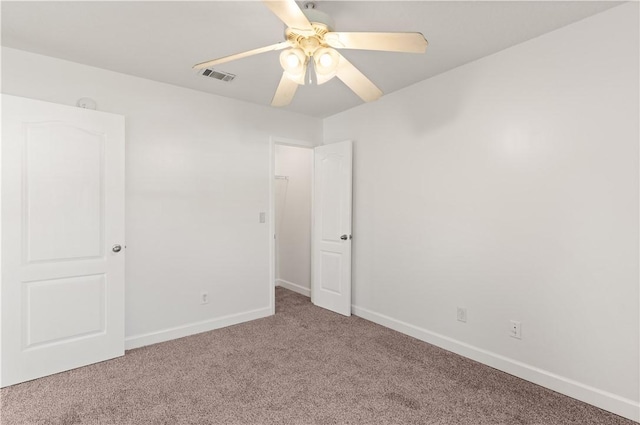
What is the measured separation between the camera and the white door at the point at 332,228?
3.86 m

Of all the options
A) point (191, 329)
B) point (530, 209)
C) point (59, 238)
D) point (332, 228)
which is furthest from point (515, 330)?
point (59, 238)

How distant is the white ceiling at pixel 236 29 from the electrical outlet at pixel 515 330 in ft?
6.86

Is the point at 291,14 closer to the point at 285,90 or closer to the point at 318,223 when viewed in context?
the point at 285,90

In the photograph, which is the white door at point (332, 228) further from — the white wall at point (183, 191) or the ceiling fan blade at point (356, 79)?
the ceiling fan blade at point (356, 79)

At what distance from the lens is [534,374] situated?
238 cm

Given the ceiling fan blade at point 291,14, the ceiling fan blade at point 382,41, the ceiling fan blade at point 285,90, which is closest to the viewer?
the ceiling fan blade at point 291,14

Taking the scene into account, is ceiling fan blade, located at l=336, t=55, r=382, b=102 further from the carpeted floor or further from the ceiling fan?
the carpeted floor

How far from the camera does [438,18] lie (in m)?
2.08

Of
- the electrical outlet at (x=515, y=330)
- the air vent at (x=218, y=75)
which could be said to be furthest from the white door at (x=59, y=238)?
the electrical outlet at (x=515, y=330)

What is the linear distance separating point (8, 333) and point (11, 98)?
1702 millimetres

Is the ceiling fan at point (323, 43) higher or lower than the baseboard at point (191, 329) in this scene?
higher

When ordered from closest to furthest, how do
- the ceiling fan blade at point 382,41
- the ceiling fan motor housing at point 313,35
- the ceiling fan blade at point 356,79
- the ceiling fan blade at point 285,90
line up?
the ceiling fan blade at point 382,41
the ceiling fan motor housing at point 313,35
the ceiling fan blade at point 356,79
the ceiling fan blade at point 285,90

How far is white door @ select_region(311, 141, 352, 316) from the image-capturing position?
3.86m

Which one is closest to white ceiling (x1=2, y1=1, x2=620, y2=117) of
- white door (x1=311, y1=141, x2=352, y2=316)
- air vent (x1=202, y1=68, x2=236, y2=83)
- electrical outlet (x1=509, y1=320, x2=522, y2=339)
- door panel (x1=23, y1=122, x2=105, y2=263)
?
air vent (x1=202, y1=68, x2=236, y2=83)
